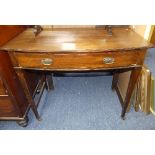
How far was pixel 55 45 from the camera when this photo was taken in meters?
1.05

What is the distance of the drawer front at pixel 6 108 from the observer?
1211 mm

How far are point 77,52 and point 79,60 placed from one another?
7 cm

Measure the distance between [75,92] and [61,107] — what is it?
0.26 metres

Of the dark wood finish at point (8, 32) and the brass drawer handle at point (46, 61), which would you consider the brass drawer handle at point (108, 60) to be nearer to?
the brass drawer handle at point (46, 61)

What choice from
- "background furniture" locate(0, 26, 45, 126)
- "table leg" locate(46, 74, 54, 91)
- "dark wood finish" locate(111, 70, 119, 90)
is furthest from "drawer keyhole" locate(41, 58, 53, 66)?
"dark wood finish" locate(111, 70, 119, 90)

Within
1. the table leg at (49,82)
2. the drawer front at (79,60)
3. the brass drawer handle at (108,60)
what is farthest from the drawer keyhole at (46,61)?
the table leg at (49,82)

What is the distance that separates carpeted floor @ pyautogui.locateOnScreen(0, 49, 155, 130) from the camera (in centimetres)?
143

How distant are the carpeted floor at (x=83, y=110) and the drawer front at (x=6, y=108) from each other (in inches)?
6.9

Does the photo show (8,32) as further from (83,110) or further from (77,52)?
(83,110)

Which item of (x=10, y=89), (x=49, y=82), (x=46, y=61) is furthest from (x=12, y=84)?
(x=49, y=82)

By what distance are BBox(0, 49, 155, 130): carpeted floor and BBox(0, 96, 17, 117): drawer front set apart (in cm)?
18

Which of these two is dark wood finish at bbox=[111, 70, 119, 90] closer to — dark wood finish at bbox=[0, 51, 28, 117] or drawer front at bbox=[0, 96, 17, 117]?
dark wood finish at bbox=[0, 51, 28, 117]

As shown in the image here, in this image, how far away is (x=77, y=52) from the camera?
1.00 metres
